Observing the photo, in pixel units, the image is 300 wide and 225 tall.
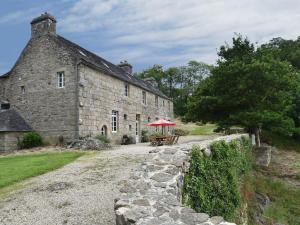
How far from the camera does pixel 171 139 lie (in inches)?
726

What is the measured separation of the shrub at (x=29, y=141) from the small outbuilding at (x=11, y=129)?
37cm

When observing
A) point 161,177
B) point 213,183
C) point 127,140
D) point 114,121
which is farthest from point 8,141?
point 161,177

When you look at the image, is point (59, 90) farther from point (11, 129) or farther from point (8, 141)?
point (8, 141)

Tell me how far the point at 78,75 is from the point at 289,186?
13418 mm

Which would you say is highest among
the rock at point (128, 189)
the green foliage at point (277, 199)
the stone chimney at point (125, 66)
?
the stone chimney at point (125, 66)

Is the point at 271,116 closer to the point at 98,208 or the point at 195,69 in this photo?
the point at 98,208

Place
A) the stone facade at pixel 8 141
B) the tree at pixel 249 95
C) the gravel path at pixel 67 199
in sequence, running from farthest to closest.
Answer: the stone facade at pixel 8 141 → the tree at pixel 249 95 → the gravel path at pixel 67 199

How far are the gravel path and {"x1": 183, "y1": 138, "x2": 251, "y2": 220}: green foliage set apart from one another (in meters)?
1.72

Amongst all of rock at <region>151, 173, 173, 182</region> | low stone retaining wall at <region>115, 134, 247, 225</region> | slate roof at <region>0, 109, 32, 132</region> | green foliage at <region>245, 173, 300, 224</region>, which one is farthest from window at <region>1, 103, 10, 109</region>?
rock at <region>151, 173, 173, 182</region>

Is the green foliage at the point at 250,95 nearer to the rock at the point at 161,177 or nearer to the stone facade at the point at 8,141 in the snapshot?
the rock at the point at 161,177

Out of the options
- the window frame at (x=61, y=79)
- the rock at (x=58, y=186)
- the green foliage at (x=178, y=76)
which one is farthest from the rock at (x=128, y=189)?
the green foliage at (x=178, y=76)

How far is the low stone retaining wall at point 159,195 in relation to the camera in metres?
3.81

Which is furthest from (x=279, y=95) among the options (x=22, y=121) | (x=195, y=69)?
(x=195, y=69)

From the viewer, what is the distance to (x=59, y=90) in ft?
65.3
